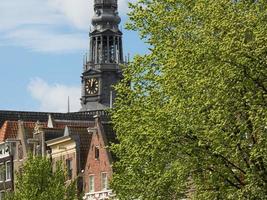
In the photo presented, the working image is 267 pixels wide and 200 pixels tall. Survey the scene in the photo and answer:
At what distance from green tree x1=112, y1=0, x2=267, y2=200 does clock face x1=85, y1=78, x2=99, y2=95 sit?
425 feet

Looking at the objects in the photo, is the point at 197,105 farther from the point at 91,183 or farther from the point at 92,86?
the point at 92,86

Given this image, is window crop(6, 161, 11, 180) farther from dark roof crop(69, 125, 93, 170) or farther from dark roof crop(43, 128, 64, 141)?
dark roof crop(69, 125, 93, 170)

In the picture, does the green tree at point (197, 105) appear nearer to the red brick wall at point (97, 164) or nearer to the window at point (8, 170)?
the red brick wall at point (97, 164)

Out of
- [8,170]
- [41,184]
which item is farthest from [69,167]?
[41,184]

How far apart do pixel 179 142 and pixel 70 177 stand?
109 feet

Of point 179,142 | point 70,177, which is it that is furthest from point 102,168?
point 179,142

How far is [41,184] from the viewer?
57281 mm

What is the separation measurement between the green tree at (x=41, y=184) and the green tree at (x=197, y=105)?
11860mm

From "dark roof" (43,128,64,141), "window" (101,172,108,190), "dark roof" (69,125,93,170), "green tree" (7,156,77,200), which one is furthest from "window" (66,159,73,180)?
"green tree" (7,156,77,200)

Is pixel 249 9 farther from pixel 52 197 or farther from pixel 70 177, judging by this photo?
pixel 70 177

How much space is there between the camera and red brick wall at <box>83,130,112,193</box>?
224 ft

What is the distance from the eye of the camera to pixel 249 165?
3894cm

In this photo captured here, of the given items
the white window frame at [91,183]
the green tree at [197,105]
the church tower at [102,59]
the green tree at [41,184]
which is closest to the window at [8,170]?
the white window frame at [91,183]

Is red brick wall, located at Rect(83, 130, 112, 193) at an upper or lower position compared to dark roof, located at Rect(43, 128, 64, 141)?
lower
